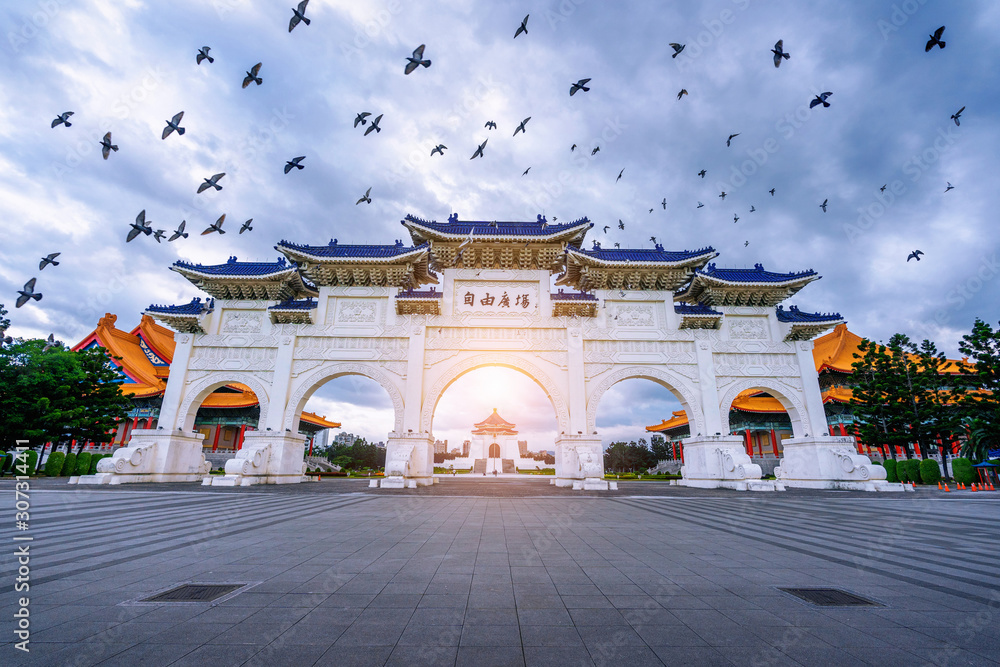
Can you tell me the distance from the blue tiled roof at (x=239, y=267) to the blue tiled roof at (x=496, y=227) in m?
5.77

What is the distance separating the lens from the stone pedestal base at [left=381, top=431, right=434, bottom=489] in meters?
15.4

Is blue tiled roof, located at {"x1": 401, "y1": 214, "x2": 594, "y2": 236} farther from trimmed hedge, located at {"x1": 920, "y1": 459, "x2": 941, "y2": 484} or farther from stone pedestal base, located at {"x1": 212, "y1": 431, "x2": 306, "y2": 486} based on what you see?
trimmed hedge, located at {"x1": 920, "y1": 459, "x2": 941, "y2": 484}

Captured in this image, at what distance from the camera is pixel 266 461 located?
53.6 ft

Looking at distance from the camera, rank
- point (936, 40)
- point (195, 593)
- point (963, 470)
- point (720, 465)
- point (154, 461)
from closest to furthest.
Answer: point (195, 593) → point (936, 40) → point (154, 461) → point (720, 465) → point (963, 470)

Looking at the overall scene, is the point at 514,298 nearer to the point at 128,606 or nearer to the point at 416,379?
the point at 416,379

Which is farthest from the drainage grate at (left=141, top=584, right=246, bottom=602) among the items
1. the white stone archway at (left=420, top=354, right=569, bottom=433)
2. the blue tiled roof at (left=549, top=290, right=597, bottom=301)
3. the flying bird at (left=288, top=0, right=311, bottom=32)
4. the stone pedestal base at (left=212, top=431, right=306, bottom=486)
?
the blue tiled roof at (left=549, top=290, right=597, bottom=301)

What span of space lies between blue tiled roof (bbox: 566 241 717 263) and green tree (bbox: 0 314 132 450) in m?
21.1

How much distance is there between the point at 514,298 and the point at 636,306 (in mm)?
5228

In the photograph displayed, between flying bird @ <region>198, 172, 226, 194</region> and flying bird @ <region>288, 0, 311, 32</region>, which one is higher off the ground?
flying bird @ <region>288, 0, 311, 32</region>

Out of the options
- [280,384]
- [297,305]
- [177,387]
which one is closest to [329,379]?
[280,384]

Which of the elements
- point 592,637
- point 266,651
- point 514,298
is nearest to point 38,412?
Answer: point 514,298

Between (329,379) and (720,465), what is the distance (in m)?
15.7

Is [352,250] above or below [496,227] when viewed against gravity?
below

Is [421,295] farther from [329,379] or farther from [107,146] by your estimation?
[107,146]
